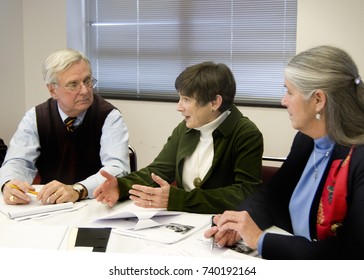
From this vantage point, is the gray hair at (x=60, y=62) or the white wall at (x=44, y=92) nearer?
the gray hair at (x=60, y=62)

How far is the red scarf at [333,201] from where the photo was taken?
146 centimetres

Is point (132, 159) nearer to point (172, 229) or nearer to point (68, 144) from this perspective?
point (68, 144)

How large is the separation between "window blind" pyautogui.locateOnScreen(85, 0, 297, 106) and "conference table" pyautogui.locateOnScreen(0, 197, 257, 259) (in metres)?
2.18

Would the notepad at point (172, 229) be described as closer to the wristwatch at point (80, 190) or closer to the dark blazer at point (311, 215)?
the dark blazer at point (311, 215)

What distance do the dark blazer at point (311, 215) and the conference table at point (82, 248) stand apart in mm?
112

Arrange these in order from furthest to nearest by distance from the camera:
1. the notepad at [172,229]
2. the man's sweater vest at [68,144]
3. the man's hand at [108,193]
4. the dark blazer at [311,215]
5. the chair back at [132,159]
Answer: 1. the chair back at [132,159]
2. the man's sweater vest at [68,144]
3. the man's hand at [108,193]
4. the notepad at [172,229]
5. the dark blazer at [311,215]

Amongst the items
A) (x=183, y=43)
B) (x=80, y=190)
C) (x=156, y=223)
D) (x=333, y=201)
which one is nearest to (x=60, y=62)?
(x=80, y=190)

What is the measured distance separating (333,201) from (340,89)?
357mm

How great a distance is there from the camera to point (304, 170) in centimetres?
175

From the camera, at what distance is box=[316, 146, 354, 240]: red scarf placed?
4.80 ft

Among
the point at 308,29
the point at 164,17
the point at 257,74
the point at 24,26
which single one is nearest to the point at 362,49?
the point at 308,29

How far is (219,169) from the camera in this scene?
7.09 ft

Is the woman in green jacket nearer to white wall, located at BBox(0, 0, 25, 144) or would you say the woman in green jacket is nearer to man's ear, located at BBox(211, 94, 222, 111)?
man's ear, located at BBox(211, 94, 222, 111)

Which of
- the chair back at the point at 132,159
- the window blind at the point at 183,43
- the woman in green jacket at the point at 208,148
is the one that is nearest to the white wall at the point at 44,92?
the window blind at the point at 183,43
